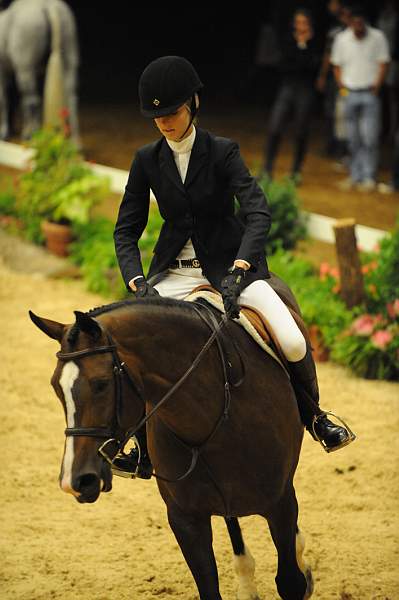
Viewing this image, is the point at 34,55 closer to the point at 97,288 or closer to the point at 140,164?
the point at 97,288

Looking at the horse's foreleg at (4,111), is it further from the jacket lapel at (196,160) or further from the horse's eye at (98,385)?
the horse's eye at (98,385)

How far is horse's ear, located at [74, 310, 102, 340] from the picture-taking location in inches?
143

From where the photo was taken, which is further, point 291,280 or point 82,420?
point 291,280

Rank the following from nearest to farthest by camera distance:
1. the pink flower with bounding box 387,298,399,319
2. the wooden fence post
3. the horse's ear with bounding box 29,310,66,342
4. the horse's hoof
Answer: the horse's ear with bounding box 29,310,66,342 → the horse's hoof → the pink flower with bounding box 387,298,399,319 → the wooden fence post

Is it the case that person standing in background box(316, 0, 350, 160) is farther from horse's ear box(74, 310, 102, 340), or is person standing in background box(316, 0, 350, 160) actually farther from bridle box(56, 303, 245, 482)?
horse's ear box(74, 310, 102, 340)

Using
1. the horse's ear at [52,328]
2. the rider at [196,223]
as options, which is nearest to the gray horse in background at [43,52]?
the rider at [196,223]

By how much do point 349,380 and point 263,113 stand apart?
11.2m

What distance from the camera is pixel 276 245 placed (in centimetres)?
950

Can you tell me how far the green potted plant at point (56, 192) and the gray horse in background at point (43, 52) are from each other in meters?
1.96

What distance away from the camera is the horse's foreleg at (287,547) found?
184 inches

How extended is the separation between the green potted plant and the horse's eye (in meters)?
6.97

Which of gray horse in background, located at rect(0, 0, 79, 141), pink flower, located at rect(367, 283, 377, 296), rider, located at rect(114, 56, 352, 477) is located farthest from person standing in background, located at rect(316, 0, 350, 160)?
rider, located at rect(114, 56, 352, 477)

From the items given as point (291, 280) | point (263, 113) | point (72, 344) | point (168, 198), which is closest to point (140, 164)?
point (168, 198)

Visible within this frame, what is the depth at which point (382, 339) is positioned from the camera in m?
7.73
